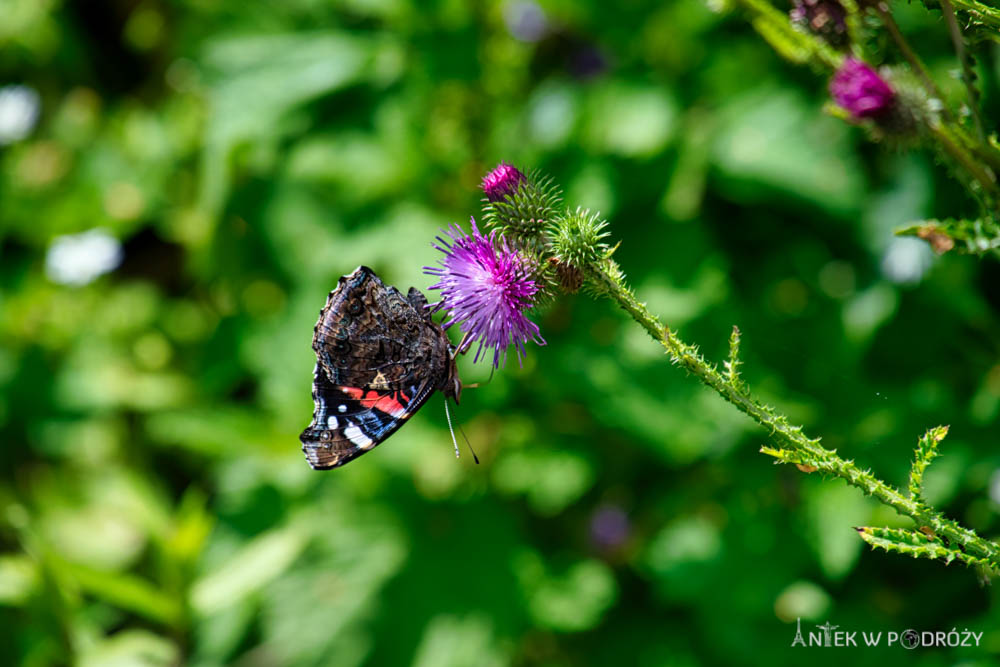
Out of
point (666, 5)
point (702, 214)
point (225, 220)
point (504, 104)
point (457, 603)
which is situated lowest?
point (457, 603)

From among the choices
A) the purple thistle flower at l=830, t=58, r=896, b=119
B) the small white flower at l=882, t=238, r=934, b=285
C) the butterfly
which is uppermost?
the purple thistle flower at l=830, t=58, r=896, b=119

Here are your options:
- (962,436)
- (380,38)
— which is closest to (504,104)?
(380,38)

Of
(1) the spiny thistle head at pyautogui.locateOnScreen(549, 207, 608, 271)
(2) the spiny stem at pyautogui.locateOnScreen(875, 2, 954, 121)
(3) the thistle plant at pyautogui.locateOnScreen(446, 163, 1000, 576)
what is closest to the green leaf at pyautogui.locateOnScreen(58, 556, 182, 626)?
(3) the thistle plant at pyautogui.locateOnScreen(446, 163, 1000, 576)

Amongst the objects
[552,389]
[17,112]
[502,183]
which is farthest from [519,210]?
[17,112]

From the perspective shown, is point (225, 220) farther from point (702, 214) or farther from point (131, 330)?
point (702, 214)

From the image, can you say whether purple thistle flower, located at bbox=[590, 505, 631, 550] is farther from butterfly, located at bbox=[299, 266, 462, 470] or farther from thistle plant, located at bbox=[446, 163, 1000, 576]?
thistle plant, located at bbox=[446, 163, 1000, 576]
